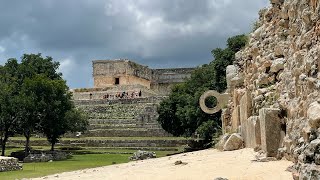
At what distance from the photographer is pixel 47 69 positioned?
4722 centimetres

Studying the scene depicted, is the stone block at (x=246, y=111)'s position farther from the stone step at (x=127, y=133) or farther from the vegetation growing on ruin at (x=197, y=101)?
the stone step at (x=127, y=133)

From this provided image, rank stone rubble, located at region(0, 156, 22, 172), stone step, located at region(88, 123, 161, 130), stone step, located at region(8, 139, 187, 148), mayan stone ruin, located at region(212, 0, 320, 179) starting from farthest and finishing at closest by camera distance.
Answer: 1. stone step, located at region(88, 123, 161, 130)
2. stone step, located at region(8, 139, 187, 148)
3. stone rubble, located at region(0, 156, 22, 172)
4. mayan stone ruin, located at region(212, 0, 320, 179)

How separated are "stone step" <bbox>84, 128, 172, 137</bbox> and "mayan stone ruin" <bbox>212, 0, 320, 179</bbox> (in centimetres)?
3027

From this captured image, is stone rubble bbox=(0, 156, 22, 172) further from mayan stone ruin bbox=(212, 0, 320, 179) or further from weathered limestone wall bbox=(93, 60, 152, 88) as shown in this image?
weathered limestone wall bbox=(93, 60, 152, 88)

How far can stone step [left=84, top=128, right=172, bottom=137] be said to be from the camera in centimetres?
4762

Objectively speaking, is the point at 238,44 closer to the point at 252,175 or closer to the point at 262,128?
the point at 262,128

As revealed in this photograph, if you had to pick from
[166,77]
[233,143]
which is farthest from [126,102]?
[233,143]

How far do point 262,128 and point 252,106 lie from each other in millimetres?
3455

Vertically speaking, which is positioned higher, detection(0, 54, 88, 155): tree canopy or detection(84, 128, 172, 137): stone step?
detection(0, 54, 88, 155): tree canopy

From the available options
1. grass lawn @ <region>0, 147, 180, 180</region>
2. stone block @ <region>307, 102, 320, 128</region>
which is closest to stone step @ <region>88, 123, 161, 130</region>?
grass lawn @ <region>0, 147, 180, 180</region>

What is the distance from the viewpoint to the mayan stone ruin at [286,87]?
25.4ft

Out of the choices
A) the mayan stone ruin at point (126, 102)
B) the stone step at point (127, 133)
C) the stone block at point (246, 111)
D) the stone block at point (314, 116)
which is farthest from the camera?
the stone step at point (127, 133)

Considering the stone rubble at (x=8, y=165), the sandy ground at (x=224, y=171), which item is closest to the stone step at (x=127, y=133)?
the stone rubble at (x=8, y=165)

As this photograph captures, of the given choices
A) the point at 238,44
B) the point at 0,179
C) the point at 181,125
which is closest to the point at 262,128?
the point at 0,179
